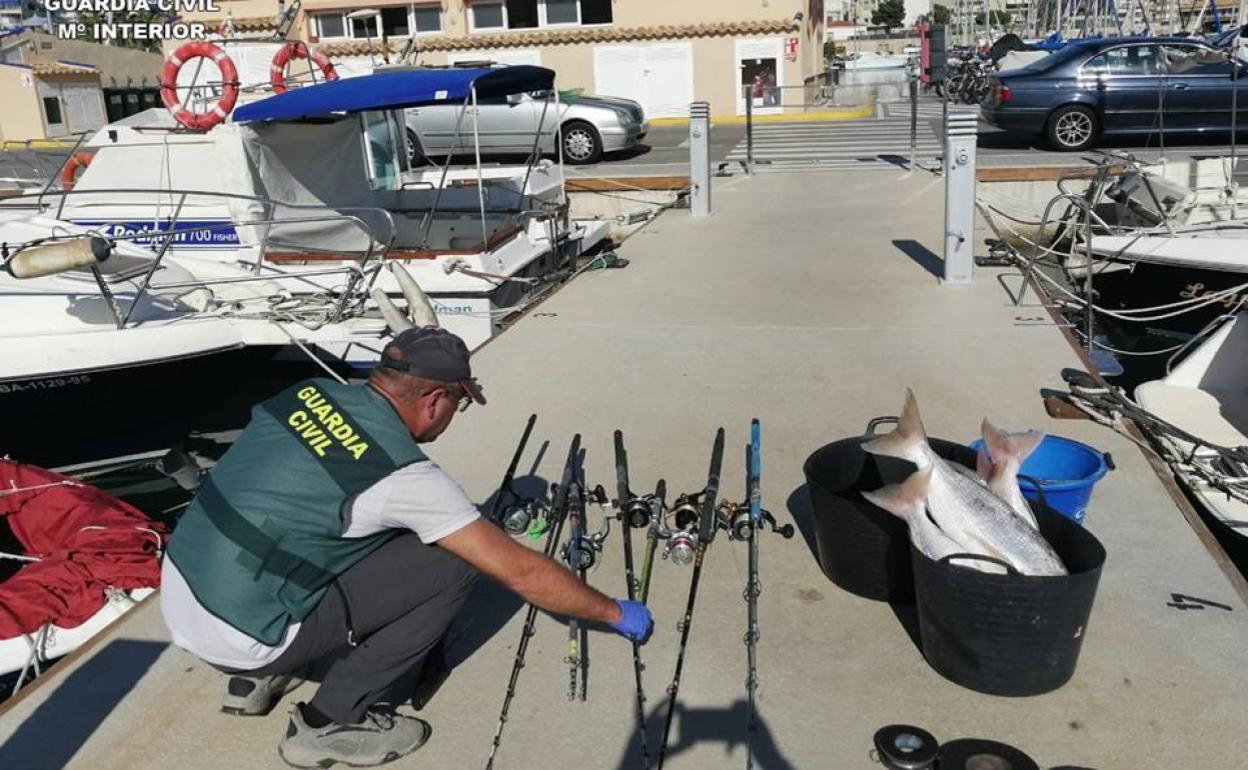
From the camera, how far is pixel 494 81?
358 inches

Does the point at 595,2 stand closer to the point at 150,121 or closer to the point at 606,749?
the point at 150,121

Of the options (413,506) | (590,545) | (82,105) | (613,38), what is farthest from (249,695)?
(82,105)

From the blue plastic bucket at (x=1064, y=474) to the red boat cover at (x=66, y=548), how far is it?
4.08 meters

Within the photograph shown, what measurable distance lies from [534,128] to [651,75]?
11882 millimetres

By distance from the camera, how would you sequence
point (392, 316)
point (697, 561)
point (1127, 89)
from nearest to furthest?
1. point (697, 561)
2. point (392, 316)
3. point (1127, 89)

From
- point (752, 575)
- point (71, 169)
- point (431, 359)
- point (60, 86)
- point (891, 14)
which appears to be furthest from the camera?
point (891, 14)

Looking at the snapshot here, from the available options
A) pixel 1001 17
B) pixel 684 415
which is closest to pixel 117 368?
pixel 684 415

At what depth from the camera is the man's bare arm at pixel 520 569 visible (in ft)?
9.73

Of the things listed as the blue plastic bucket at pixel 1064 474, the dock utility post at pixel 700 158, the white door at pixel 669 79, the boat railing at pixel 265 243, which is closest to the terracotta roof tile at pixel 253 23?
the white door at pixel 669 79

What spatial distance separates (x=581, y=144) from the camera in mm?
19516

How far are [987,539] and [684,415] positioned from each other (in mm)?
2830

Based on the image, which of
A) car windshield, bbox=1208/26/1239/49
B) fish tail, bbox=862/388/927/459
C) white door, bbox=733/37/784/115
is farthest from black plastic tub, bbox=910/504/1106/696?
white door, bbox=733/37/784/115

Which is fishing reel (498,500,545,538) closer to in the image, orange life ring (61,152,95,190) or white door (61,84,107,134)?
orange life ring (61,152,95,190)

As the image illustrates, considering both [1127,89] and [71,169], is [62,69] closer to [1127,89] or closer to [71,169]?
[71,169]
